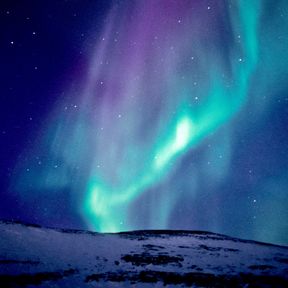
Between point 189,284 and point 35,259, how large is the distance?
844cm

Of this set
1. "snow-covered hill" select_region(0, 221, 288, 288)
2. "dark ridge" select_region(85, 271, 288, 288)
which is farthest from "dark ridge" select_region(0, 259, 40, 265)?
"dark ridge" select_region(85, 271, 288, 288)

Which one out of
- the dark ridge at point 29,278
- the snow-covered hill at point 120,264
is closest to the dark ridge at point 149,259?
the snow-covered hill at point 120,264

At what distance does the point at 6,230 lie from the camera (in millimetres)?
22500

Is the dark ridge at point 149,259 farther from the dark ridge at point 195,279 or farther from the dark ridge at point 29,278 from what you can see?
the dark ridge at point 29,278

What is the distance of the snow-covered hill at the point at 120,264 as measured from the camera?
44.1ft

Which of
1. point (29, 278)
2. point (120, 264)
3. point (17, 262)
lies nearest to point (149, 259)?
point (120, 264)

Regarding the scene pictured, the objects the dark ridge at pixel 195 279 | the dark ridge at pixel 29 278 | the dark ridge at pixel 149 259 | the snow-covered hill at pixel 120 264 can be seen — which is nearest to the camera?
the dark ridge at pixel 29 278

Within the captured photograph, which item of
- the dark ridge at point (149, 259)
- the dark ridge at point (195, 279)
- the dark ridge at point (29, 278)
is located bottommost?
the dark ridge at point (29, 278)

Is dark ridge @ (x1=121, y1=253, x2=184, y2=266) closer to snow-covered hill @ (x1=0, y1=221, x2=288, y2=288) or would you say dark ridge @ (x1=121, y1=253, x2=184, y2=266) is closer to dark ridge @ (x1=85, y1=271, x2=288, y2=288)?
snow-covered hill @ (x1=0, y1=221, x2=288, y2=288)

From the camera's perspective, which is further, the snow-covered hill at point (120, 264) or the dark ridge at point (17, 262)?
the dark ridge at point (17, 262)

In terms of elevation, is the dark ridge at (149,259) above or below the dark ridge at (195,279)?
above

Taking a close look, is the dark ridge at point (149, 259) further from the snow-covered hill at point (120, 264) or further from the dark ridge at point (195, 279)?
the dark ridge at point (195, 279)

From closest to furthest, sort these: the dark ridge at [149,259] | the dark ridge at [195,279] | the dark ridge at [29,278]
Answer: the dark ridge at [29,278] → the dark ridge at [195,279] → the dark ridge at [149,259]

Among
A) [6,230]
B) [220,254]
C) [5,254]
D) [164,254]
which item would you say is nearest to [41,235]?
[6,230]
